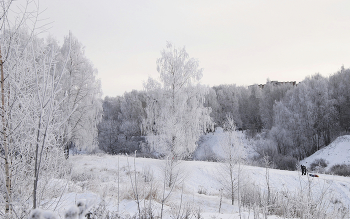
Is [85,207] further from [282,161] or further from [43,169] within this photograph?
[282,161]

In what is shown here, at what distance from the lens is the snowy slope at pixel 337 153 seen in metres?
20.8

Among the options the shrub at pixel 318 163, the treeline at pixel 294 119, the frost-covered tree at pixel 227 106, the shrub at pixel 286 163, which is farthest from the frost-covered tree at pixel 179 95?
the frost-covered tree at pixel 227 106

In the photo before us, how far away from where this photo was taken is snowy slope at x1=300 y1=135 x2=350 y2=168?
68.3 ft

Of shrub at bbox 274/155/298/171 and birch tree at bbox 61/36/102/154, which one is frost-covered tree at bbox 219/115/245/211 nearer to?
birch tree at bbox 61/36/102/154

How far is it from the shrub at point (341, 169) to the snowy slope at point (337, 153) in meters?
0.90

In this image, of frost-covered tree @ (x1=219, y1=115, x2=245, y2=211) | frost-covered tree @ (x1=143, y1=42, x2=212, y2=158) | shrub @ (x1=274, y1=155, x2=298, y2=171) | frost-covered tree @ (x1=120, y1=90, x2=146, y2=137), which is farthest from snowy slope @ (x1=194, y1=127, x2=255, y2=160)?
frost-covered tree @ (x1=219, y1=115, x2=245, y2=211)

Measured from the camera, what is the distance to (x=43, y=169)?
2.55 meters

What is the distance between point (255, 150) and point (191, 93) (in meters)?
18.7

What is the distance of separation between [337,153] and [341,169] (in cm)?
431

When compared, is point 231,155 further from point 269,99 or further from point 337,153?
point 269,99

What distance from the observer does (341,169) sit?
1845 cm

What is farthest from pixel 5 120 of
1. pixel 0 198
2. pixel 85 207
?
pixel 85 207

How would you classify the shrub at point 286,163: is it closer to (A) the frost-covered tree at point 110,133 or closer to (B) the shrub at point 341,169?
(B) the shrub at point 341,169

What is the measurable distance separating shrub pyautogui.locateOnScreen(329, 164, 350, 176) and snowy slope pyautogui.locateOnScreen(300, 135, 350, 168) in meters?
0.90
